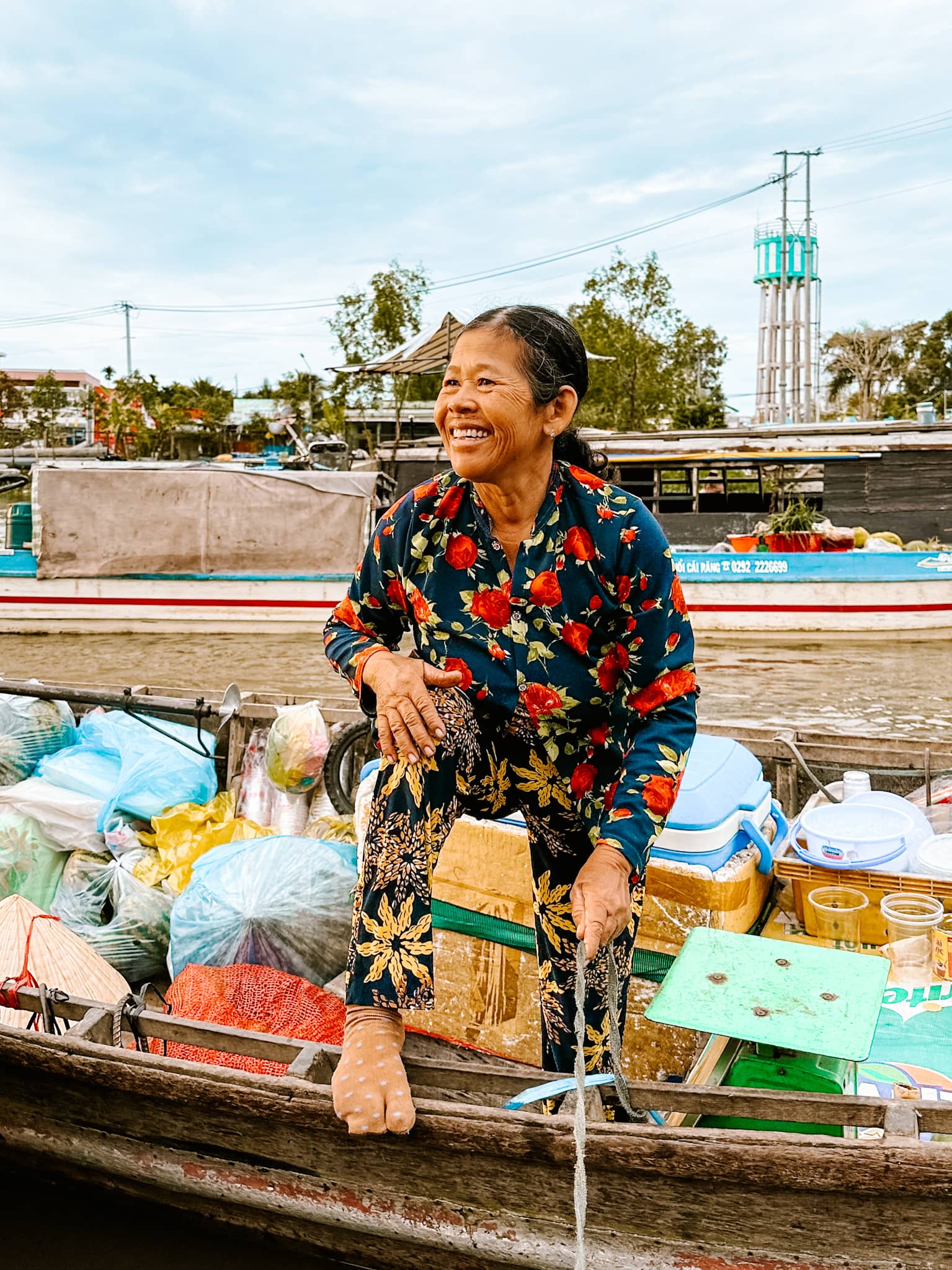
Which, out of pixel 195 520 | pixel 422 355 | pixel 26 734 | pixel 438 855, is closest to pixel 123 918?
pixel 26 734

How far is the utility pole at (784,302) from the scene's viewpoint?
96.8 ft

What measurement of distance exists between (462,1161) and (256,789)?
2619 mm

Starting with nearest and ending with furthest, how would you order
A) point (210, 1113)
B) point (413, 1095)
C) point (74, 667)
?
point (413, 1095), point (210, 1113), point (74, 667)

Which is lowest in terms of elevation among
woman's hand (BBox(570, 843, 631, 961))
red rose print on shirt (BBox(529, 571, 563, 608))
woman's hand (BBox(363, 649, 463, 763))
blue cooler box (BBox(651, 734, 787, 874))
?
blue cooler box (BBox(651, 734, 787, 874))

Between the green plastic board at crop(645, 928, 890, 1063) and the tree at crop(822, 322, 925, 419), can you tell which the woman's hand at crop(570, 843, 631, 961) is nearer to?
the green plastic board at crop(645, 928, 890, 1063)

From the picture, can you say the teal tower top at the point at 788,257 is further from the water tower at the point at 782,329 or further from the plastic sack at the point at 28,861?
the plastic sack at the point at 28,861

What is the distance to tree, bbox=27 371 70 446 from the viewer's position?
124 feet

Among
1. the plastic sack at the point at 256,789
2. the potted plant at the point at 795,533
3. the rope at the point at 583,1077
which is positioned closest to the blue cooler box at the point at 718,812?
the rope at the point at 583,1077

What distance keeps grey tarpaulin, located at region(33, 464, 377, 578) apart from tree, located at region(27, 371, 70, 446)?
26.0 m

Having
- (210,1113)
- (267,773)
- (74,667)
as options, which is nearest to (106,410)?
(74,667)

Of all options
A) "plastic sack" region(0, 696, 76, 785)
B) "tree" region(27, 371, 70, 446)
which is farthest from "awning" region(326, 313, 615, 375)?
"tree" region(27, 371, 70, 446)

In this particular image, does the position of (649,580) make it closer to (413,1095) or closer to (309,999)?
(413,1095)

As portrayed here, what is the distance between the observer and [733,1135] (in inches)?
64.7

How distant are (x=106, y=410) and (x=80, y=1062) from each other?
121ft
